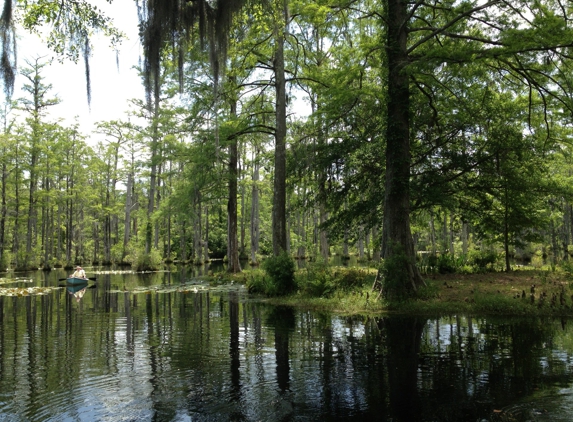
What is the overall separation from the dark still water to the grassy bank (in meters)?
0.88

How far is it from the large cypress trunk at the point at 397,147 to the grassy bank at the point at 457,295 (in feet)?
4.03

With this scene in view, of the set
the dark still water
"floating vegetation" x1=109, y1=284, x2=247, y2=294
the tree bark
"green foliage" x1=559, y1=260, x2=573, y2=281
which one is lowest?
"floating vegetation" x1=109, y1=284, x2=247, y2=294

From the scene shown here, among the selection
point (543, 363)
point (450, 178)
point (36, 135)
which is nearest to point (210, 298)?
point (450, 178)

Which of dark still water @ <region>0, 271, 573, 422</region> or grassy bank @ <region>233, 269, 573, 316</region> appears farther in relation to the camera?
grassy bank @ <region>233, 269, 573, 316</region>

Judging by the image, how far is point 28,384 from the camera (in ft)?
20.6

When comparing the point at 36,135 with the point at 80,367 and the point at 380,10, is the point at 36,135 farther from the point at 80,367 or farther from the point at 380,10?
the point at 80,367

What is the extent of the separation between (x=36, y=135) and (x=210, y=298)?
28699 millimetres

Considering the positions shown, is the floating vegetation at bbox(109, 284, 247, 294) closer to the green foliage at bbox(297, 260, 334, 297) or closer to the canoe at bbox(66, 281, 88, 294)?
the canoe at bbox(66, 281, 88, 294)

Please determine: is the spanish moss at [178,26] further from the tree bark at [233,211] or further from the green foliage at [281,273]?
the tree bark at [233,211]

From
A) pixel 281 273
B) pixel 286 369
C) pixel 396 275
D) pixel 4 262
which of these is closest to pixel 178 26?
pixel 286 369

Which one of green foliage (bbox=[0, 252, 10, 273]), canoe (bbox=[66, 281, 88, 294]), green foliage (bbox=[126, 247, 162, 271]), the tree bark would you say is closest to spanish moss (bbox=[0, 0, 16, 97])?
canoe (bbox=[66, 281, 88, 294])

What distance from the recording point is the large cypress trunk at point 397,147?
13141 mm

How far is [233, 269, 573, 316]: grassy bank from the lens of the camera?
11.0 metres

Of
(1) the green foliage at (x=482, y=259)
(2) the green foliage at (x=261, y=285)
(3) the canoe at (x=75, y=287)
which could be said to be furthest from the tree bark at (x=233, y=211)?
(1) the green foliage at (x=482, y=259)
